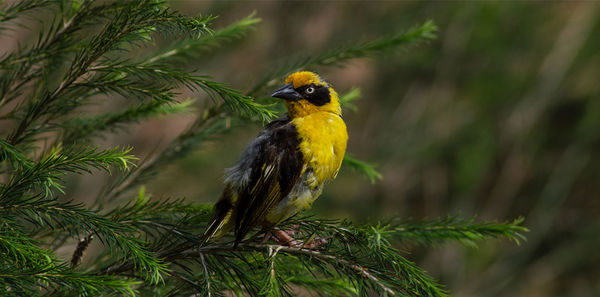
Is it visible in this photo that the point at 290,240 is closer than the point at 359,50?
Yes

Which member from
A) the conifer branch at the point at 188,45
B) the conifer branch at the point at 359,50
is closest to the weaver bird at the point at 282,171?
the conifer branch at the point at 359,50

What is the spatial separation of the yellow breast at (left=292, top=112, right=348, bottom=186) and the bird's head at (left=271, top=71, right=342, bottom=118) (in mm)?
171

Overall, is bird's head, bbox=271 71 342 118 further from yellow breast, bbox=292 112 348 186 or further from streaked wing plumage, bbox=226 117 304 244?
streaked wing plumage, bbox=226 117 304 244

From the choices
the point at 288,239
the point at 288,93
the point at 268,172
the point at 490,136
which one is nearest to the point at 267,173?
the point at 268,172

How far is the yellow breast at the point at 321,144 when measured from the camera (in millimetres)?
2395

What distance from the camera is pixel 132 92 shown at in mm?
1872

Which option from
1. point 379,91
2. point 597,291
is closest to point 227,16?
point 379,91

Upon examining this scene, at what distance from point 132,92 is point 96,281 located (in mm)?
694

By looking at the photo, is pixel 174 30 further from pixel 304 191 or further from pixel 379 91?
pixel 379 91

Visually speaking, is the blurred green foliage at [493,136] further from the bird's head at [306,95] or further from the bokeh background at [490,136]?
the bird's head at [306,95]

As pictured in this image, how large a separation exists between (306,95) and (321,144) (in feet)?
1.44

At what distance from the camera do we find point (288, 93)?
2666mm

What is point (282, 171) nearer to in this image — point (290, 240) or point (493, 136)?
point (290, 240)

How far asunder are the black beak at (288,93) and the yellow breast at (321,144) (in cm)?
15
